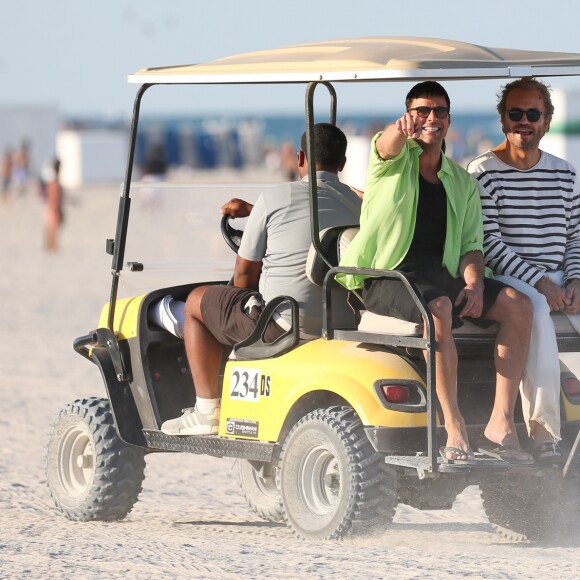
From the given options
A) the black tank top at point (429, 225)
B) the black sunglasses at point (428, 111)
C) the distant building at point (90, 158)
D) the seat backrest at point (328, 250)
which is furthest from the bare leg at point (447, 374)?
the distant building at point (90, 158)

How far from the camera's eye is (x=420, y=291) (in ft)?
18.6

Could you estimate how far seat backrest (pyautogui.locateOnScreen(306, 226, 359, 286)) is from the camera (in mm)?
6027

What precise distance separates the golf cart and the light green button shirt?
13 centimetres

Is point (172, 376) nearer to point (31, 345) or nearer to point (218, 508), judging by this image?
point (218, 508)

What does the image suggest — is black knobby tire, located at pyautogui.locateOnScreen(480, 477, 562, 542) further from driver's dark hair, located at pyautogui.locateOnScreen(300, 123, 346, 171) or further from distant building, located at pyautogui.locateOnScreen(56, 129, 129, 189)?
distant building, located at pyautogui.locateOnScreen(56, 129, 129, 189)

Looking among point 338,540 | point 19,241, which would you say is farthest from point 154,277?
point 19,241

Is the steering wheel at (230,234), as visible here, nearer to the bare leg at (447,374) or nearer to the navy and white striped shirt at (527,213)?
the navy and white striped shirt at (527,213)

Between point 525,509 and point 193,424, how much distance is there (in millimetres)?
1269

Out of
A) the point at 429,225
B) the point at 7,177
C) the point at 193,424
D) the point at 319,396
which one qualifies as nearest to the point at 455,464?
the point at 319,396

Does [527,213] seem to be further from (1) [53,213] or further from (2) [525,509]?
(1) [53,213]

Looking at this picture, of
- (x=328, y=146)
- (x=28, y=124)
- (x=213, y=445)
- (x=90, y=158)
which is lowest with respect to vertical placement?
(x=213, y=445)

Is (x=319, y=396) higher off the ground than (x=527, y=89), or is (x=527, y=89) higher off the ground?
(x=527, y=89)

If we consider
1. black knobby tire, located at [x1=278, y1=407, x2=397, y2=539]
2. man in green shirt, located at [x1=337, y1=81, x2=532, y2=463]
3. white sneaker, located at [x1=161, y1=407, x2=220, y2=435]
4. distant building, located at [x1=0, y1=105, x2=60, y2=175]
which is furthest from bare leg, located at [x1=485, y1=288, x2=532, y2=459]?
distant building, located at [x1=0, y1=105, x2=60, y2=175]

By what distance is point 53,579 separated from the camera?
5387 mm
